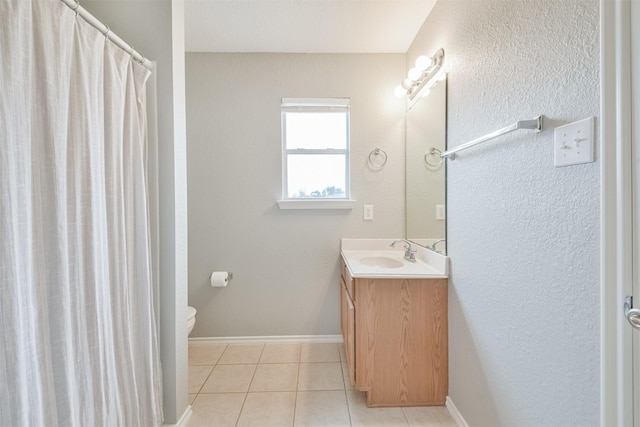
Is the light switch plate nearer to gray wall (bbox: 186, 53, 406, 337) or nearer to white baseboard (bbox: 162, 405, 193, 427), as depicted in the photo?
gray wall (bbox: 186, 53, 406, 337)

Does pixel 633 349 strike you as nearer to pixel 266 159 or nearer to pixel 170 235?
pixel 170 235

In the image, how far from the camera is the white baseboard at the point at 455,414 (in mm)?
1355

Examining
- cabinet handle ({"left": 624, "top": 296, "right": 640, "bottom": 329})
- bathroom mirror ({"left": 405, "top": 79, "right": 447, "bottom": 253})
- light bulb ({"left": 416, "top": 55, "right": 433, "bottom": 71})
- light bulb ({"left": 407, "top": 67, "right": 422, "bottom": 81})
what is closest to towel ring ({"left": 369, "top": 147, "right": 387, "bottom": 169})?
bathroom mirror ({"left": 405, "top": 79, "right": 447, "bottom": 253})

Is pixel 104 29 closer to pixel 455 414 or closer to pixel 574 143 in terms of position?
pixel 574 143

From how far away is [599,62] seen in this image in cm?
69

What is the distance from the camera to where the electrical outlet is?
224 cm

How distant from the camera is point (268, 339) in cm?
225

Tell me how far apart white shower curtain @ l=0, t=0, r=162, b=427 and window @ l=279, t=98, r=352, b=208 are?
1167 millimetres

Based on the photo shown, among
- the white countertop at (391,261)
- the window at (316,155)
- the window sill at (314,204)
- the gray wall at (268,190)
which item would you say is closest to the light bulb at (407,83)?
the gray wall at (268,190)

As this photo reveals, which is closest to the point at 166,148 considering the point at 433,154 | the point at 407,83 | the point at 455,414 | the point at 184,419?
the point at 184,419

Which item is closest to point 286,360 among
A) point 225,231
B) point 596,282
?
point 225,231

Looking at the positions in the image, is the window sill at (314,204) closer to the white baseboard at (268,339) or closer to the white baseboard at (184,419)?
the white baseboard at (268,339)

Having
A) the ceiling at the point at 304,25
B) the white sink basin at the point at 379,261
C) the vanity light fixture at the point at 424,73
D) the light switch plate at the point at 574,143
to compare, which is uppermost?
the ceiling at the point at 304,25

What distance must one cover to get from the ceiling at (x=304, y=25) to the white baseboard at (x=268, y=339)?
2.43m
